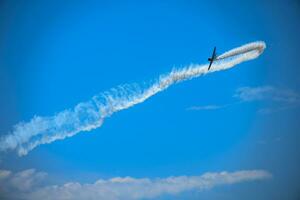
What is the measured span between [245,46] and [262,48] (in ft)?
12.0

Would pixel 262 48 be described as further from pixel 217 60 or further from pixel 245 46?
pixel 217 60

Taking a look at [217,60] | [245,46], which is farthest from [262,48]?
[217,60]

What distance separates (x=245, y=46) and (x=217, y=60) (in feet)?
15.7

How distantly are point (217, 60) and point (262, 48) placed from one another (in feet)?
24.5

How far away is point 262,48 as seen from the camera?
4841 centimetres

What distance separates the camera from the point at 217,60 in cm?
4862
